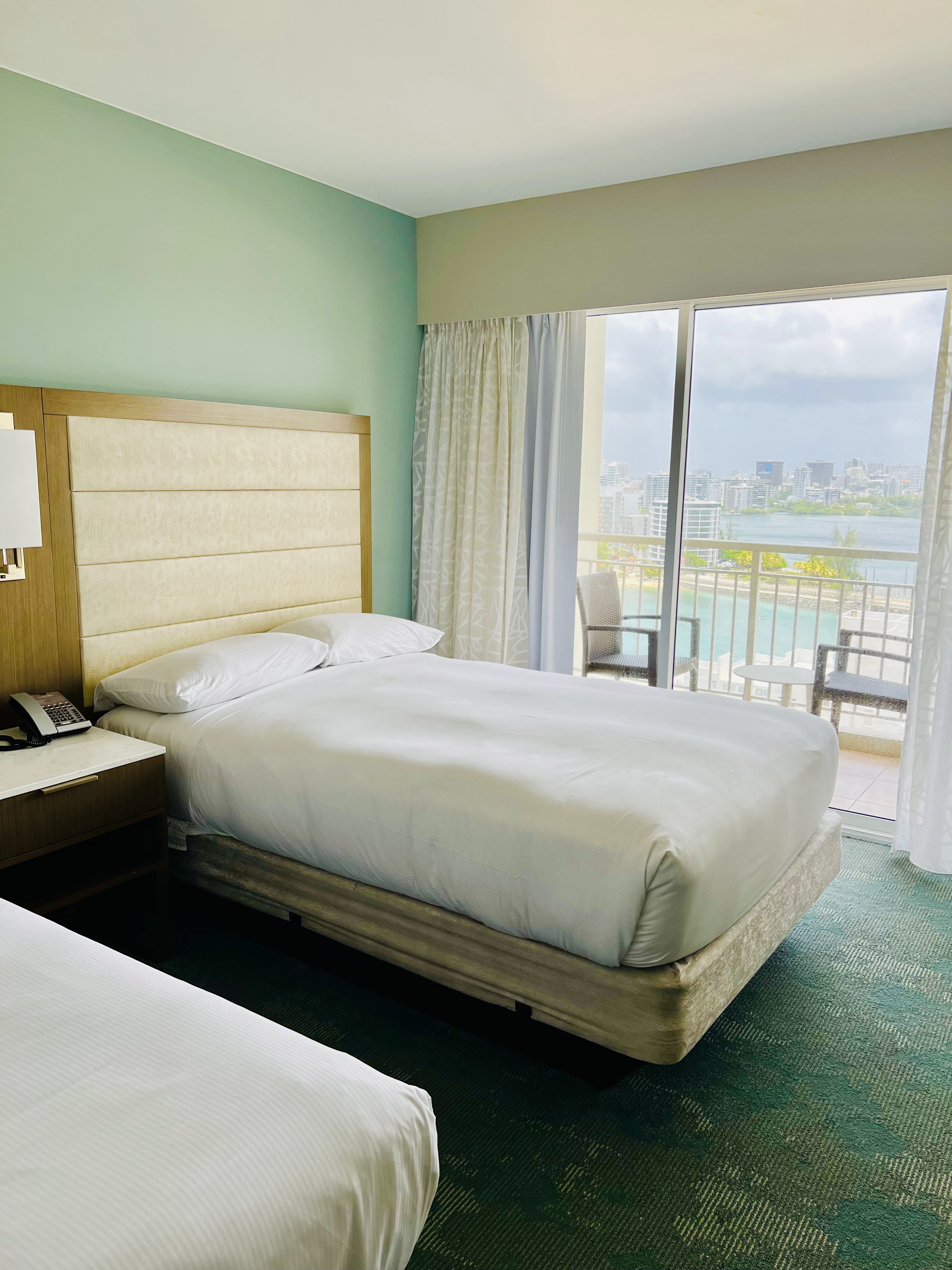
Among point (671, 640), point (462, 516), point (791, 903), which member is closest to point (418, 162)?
point (462, 516)

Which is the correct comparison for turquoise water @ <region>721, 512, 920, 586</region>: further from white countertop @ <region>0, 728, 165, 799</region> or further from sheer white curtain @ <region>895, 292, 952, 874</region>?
white countertop @ <region>0, 728, 165, 799</region>

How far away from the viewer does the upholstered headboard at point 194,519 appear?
304 centimetres

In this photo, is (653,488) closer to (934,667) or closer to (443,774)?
(934,667)

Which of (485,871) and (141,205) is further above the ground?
(141,205)

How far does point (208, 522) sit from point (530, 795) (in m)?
1.92

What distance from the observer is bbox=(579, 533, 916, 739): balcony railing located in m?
3.71

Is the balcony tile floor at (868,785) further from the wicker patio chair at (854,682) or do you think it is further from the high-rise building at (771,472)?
the high-rise building at (771,472)

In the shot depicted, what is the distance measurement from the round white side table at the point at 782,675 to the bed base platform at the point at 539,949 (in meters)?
1.18

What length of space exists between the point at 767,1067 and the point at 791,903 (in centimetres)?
45

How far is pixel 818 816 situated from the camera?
8.88 feet

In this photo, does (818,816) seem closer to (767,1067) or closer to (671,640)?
(767,1067)

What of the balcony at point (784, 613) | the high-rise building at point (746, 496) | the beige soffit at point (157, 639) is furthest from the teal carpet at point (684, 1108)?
the high-rise building at point (746, 496)

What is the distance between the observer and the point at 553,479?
424cm

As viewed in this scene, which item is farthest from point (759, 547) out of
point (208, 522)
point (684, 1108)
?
point (684, 1108)
